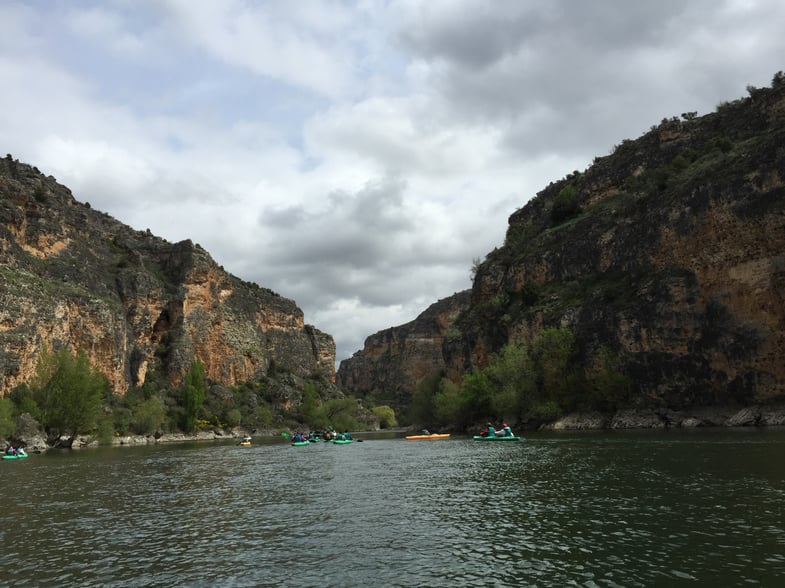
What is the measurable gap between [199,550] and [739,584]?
1357cm

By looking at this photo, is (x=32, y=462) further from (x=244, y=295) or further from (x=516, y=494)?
(x=244, y=295)

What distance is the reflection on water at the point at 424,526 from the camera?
1330 centimetres

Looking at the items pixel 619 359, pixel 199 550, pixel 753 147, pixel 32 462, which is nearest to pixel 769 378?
pixel 619 359

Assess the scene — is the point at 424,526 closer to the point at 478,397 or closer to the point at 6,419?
the point at 6,419

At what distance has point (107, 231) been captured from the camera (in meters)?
132

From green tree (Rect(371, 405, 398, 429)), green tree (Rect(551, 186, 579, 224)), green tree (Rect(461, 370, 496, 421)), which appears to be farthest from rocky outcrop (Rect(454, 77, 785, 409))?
green tree (Rect(371, 405, 398, 429))

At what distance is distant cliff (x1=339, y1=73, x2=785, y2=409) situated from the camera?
5847 cm

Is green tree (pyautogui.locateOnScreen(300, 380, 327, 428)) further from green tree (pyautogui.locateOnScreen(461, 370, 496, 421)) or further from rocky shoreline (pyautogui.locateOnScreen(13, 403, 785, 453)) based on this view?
rocky shoreline (pyautogui.locateOnScreen(13, 403, 785, 453))

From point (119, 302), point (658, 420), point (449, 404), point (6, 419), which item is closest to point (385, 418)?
point (449, 404)

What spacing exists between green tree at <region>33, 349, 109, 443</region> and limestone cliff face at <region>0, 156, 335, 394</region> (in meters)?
3.54

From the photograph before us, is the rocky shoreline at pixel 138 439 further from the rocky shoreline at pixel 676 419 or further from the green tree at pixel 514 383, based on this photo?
the rocky shoreline at pixel 676 419

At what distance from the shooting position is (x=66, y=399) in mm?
70625

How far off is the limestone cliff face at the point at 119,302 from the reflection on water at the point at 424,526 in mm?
56125

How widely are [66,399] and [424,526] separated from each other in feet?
220
